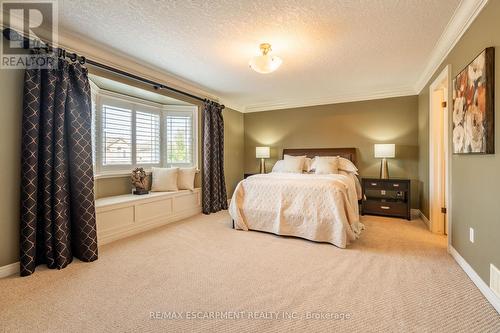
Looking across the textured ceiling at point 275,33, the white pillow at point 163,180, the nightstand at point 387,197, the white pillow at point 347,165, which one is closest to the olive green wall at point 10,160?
the textured ceiling at point 275,33

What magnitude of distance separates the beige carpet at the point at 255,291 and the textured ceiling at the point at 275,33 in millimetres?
2400

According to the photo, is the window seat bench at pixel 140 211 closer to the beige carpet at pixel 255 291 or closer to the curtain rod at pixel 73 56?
the beige carpet at pixel 255 291

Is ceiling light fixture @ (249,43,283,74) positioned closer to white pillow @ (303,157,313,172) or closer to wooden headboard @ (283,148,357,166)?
white pillow @ (303,157,313,172)

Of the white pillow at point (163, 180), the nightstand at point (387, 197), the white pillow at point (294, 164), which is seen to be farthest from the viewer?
the white pillow at point (294, 164)

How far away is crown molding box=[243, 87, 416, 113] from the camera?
4.44 meters

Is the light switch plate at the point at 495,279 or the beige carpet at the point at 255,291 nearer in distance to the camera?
the beige carpet at the point at 255,291

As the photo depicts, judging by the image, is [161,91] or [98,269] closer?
[98,269]

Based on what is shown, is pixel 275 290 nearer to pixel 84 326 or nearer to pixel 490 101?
pixel 84 326

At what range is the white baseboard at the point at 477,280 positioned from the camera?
1678 millimetres

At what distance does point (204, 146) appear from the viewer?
4656 mm

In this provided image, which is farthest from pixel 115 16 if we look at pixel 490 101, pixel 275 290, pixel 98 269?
pixel 490 101

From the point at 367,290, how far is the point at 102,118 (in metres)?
4.19

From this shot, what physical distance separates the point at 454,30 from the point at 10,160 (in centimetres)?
447

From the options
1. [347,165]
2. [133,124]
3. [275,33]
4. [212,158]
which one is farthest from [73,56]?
[347,165]
